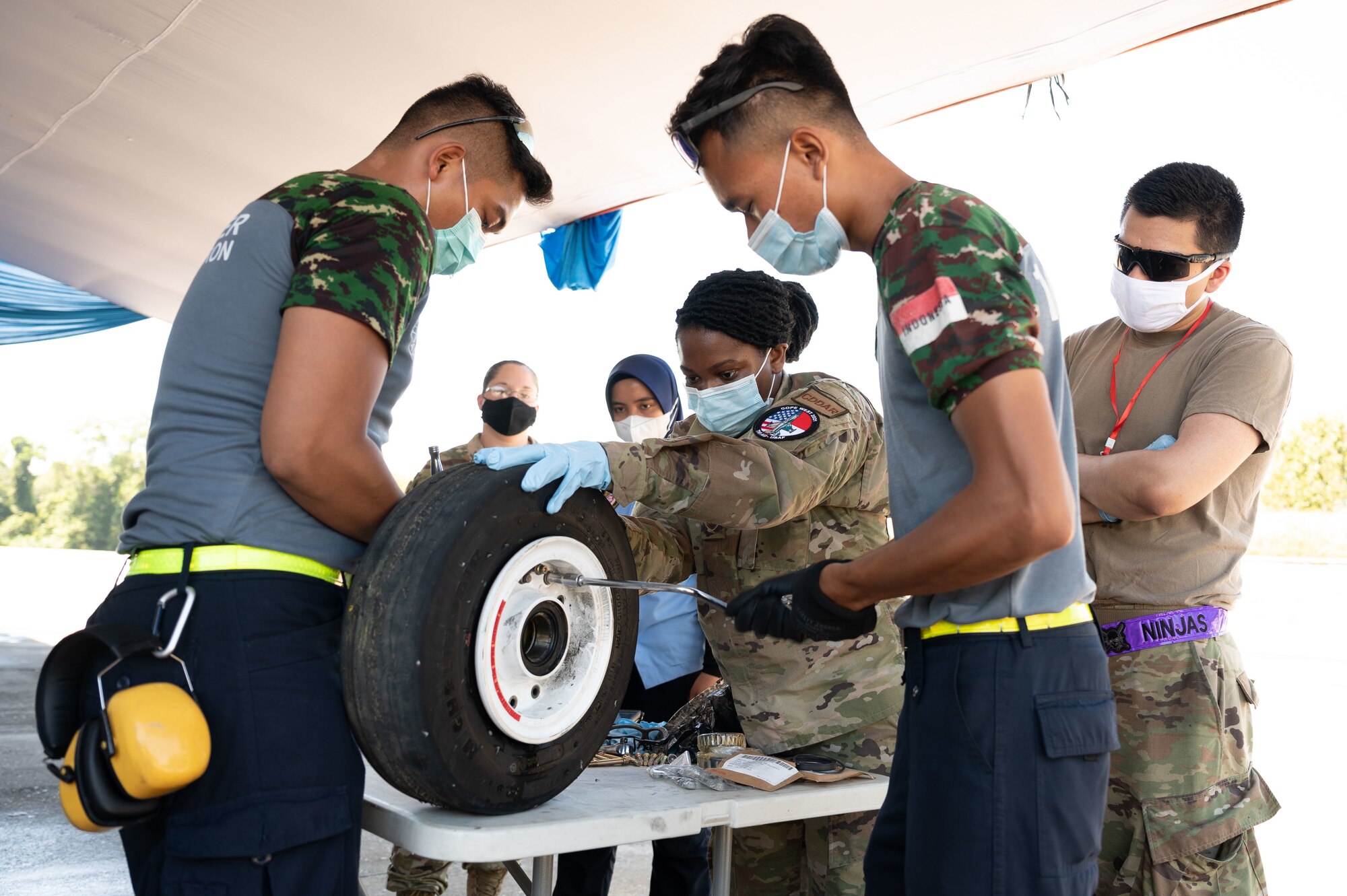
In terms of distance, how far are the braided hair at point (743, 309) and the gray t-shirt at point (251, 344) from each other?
1086 millimetres

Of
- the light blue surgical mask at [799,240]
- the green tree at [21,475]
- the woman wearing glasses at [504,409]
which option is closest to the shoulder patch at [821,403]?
the light blue surgical mask at [799,240]

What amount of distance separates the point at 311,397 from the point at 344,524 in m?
0.23

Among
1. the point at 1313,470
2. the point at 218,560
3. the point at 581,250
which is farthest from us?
the point at 1313,470

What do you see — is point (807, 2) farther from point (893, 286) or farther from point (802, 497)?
point (893, 286)

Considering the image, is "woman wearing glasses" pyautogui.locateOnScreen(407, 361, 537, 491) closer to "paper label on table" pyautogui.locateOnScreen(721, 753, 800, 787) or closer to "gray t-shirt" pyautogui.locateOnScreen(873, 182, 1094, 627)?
"paper label on table" pyautogui.locateOnScreen(721, 753, 800, 787)

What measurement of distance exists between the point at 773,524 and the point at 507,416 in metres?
2.33

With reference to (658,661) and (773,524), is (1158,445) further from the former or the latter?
(658,661)

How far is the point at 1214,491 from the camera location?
6.49 feet

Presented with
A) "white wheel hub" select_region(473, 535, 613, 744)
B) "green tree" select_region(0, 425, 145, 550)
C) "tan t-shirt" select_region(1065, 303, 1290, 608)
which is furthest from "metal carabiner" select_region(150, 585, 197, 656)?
"green tree" select_region(0, 425, 145, 550)

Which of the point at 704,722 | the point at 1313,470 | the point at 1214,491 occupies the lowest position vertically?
the point at 704,722

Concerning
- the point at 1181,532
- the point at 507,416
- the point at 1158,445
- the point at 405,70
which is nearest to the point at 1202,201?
the point at 1158,445

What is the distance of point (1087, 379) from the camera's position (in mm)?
2240

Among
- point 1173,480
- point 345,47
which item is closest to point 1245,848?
point 1173,480

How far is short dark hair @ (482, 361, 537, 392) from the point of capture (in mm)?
4609
